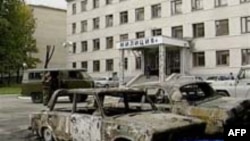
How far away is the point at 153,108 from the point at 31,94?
693 inches

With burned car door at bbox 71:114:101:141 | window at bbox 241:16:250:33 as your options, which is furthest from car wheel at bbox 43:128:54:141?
Answer: window at bbox 241:16:250:33

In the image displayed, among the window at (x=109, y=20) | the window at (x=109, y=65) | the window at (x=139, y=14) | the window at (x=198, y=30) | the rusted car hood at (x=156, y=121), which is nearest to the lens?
the rusted car hood at (x=156, y=121)

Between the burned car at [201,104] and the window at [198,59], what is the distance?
32852 millimetres

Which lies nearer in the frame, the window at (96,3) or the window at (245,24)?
the window at (245,24)

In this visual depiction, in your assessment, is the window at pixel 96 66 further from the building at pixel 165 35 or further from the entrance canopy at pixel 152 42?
the entrance canopy at pixel 152 42

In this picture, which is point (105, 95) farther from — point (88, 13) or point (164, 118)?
point (88, 13)

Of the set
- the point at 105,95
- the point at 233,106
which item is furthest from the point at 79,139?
the point at 233,106

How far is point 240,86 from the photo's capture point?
17.4 metres

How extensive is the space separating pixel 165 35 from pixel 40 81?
2283 centimetres

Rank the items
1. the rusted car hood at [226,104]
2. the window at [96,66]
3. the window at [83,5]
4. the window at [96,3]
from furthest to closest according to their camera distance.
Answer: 1. the window at [83,5]
2. the window at [96,3]
3. the window at [96,66]
4. the rusted car hood at [226,104]

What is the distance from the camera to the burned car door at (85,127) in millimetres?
8422

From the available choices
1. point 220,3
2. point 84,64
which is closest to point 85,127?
point 220,3

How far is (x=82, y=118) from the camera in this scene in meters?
8.87

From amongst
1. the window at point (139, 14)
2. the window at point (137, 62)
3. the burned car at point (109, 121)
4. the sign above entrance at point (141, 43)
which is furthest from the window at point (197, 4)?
the burned car at point (109, 121)
